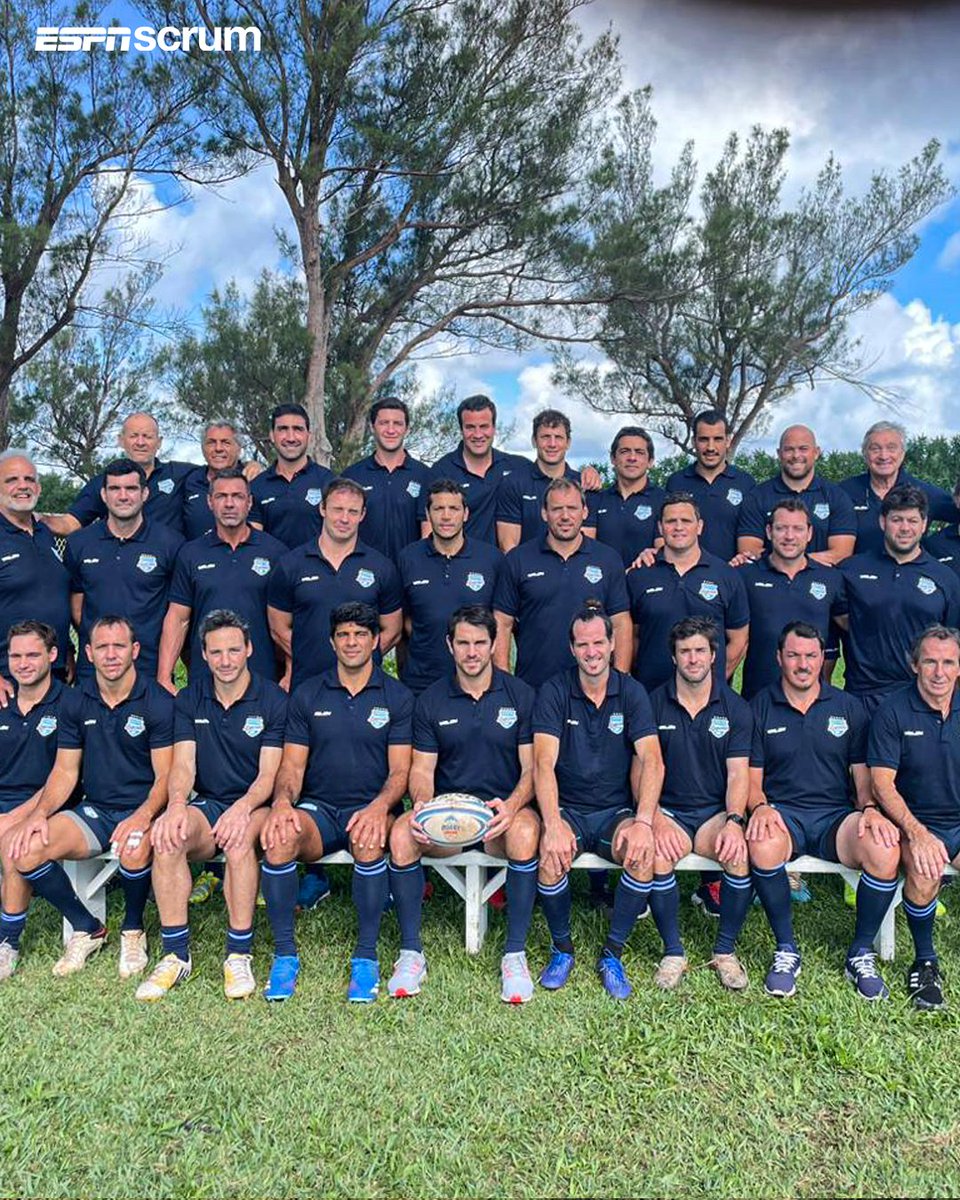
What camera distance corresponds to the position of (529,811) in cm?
457

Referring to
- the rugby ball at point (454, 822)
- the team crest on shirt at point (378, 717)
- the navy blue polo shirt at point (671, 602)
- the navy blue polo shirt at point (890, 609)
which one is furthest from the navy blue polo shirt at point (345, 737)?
the navy blue polo shirt at point (890, 609)

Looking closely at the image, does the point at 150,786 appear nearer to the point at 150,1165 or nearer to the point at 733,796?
the point at 150,1165

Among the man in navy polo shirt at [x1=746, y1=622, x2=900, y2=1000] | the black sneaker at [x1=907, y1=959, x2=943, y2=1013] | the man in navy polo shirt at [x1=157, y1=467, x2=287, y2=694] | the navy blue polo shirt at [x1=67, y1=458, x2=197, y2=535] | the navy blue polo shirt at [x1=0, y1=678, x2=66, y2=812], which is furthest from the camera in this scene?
the navy blue polo shirt at [x1=67, y1=458, x2=197, y2=535]

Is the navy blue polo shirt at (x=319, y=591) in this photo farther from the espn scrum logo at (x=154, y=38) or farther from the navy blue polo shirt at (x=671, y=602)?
the espn scrum logo at (x=154, y=38)

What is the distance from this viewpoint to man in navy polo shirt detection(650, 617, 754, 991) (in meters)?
4.32

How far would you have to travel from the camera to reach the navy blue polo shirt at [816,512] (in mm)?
5938

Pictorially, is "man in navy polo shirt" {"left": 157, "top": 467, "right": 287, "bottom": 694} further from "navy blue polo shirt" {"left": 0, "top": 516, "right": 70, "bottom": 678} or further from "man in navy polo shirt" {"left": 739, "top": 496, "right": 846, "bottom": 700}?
"man in navy polo shirt" {"left": 739, "top": 496, "right": 846, "bottom": 700}

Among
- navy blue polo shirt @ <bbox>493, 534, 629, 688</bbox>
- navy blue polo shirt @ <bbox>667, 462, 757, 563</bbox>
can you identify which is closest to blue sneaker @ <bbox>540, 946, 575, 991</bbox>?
navy blue polo shirt @ <bbox>493, 534, 629, 688</bbox>

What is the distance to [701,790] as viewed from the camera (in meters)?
4.61

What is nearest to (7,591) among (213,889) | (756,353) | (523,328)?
(213,889)

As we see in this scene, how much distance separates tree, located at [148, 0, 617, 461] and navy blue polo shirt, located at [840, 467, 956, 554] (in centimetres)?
1190

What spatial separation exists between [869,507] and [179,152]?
13.2 m

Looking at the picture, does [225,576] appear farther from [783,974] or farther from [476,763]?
[783,974]

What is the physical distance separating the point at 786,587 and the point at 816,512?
2.92 ft
